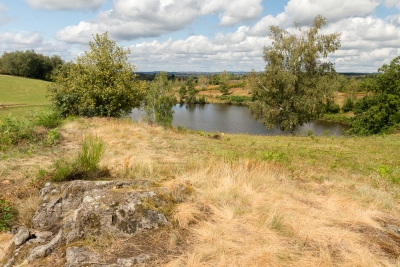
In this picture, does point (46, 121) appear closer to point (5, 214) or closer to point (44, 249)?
point (5, 214)

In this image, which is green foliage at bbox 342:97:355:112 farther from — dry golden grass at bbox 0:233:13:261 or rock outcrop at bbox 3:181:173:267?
dry golden grass at bbox 0:233:13:261

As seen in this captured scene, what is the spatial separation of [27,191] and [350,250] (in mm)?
5095

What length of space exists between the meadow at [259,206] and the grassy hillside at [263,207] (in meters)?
0.01

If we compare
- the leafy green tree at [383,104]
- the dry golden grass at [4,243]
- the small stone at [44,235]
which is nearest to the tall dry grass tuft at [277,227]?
the small stone at [44,235]

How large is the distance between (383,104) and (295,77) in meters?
11.3

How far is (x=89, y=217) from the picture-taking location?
345cm

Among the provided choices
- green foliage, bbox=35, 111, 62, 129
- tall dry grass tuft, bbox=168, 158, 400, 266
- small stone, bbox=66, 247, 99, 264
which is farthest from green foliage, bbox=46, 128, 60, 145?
small stone, bbox=66, 247, 99, 264

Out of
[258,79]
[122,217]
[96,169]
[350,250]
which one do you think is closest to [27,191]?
[96,169]

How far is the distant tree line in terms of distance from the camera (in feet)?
199

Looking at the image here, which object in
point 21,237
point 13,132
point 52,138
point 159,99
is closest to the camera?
point 21,237

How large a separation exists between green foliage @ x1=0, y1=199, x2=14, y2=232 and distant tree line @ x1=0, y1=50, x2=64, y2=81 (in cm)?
6456

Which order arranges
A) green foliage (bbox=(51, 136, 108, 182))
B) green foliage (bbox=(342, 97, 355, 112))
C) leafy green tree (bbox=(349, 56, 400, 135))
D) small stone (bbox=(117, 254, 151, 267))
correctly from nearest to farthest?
small stone (bbox=(117, 254, 151, 267)), green foliage (bbox=(51, 136, 108, 182)), leafy green tree (bbox=(349, 56, 400, 135)), green foliage (bbox=(342, 97, 355, 112))

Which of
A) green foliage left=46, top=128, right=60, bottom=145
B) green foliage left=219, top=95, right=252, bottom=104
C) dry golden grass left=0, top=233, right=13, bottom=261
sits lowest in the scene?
green foliage left=219, top=95, right=252, bottom=104

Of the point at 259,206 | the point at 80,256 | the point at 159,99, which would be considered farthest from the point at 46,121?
the point at 159,99
